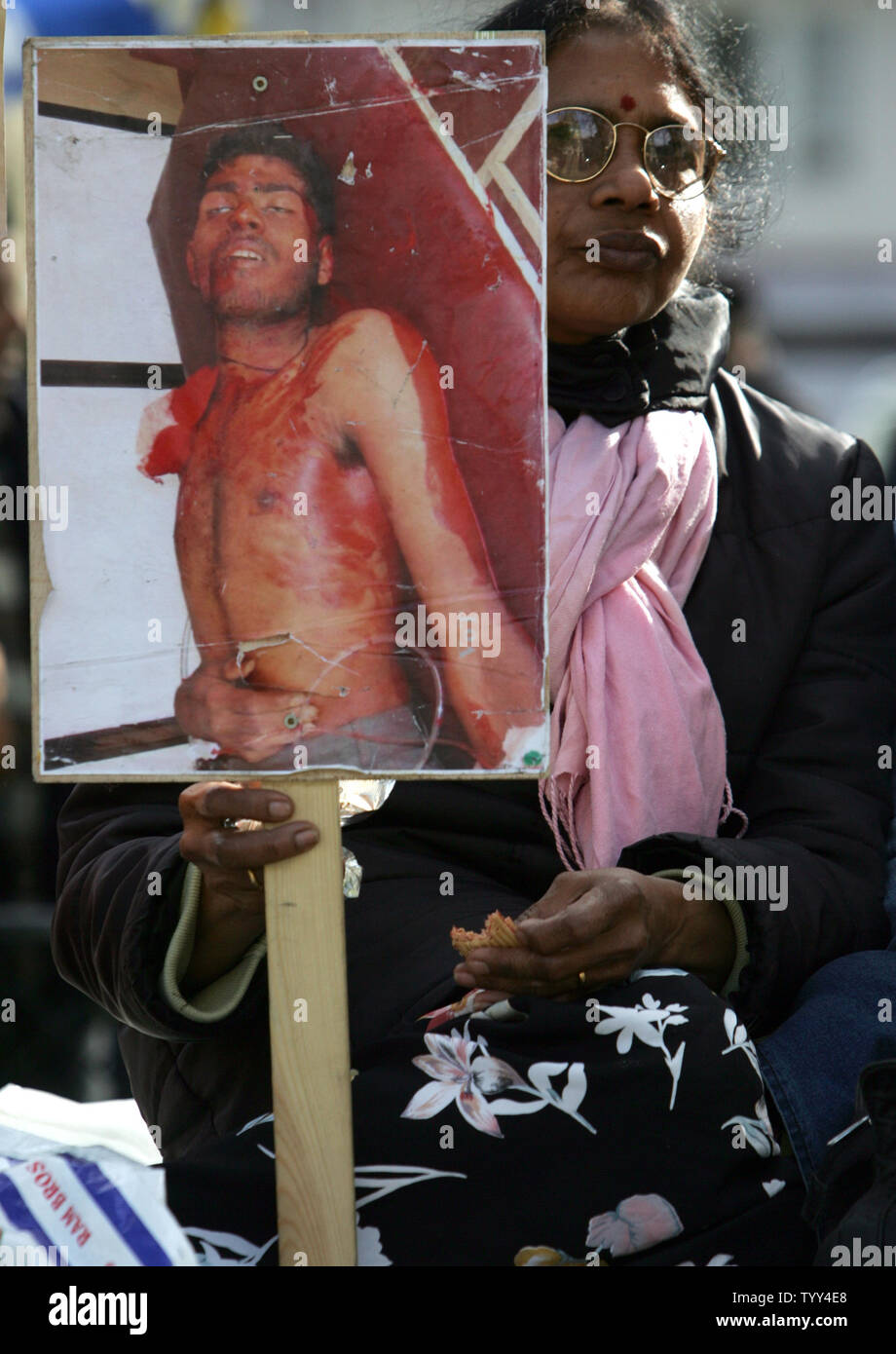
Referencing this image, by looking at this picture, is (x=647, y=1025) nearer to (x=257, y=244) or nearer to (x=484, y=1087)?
(x=484, y=1087)

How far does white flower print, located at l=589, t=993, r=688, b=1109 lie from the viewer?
170cm

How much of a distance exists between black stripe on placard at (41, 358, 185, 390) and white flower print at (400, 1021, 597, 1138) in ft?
2.44

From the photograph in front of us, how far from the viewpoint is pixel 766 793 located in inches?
85.1

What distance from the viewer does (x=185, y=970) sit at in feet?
6.25

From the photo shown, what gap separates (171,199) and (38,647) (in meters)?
0.47

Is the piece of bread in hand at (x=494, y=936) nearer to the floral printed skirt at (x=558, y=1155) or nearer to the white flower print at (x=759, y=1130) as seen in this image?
the floral printed skirt at (x=558, y=1155)

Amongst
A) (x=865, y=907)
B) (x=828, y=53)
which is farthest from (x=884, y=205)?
(x=865, y=907)

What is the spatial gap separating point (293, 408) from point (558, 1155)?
2.61ft

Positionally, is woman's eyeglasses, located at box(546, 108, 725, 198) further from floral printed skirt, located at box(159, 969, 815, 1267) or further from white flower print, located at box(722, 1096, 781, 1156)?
white flower print, located at box(722, 1096, 781, 1156)

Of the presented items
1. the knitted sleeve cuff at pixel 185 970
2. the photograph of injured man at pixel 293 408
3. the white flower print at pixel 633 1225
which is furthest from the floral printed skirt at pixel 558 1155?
the photograph of injured man at pixel 293 408

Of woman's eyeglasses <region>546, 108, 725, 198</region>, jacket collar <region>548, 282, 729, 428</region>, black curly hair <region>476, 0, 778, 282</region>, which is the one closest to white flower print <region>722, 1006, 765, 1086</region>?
jacket collar <region>548, 282, 729, 428</region>

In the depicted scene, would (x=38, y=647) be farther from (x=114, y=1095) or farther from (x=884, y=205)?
(x=884, y=205)

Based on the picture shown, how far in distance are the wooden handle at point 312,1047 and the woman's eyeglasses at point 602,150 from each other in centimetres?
93

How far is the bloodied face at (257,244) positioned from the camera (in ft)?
5.56
